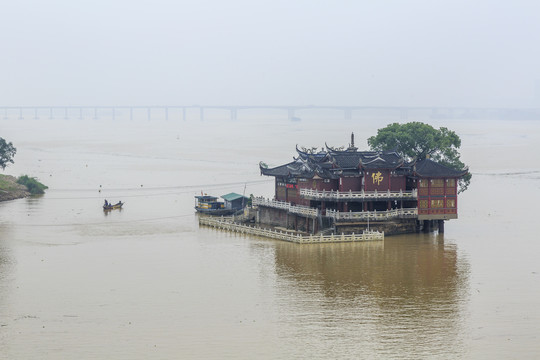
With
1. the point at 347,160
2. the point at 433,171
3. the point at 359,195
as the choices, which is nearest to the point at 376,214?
the point at 359,195

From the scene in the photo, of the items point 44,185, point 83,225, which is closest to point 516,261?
point 83,225

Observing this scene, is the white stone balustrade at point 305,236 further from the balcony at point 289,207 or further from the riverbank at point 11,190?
the riverbank at point 11,190

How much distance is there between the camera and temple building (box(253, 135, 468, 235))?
2333 inches

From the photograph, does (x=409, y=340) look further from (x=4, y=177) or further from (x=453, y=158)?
(x=4, y=177)

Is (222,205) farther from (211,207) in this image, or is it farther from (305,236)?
(305,236)

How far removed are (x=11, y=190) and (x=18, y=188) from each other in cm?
189

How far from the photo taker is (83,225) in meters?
67.9

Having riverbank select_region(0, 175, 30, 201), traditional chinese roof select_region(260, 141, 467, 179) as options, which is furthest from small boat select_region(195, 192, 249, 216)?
riverbank select_region(0, 175, 30, 201)

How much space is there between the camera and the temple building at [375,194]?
5925 cm

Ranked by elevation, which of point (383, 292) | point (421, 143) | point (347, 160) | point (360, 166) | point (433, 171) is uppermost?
point (421, 143)

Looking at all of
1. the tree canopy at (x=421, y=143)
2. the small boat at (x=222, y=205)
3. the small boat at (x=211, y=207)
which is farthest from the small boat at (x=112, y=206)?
the tree canopy at (x=421, y=143)

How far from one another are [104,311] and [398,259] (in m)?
19.8

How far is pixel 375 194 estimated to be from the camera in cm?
5953

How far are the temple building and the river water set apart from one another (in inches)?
69.0
